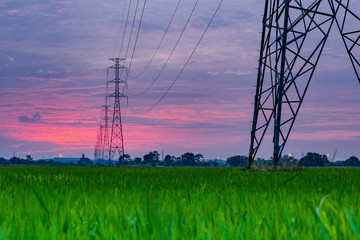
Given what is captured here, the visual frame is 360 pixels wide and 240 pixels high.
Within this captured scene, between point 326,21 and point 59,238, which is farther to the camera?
point 326,21

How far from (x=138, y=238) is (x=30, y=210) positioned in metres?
1.45

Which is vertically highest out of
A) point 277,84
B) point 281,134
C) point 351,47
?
point 351,47

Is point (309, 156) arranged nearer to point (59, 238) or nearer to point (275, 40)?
point (275, 40)

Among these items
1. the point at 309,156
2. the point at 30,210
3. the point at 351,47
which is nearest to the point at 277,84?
the point at 351,47

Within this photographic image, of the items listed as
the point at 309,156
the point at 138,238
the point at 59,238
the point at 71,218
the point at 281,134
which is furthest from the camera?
the point at 309,156

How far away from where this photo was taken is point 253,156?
61.0 feet

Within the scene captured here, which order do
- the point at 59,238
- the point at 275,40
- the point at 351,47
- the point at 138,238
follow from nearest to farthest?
the point at 138,238, the point at 59,238, the point at 351,47, the point at 275,40

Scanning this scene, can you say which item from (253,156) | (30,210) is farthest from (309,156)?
(30,210)

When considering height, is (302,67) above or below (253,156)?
above

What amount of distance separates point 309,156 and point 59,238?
510 ft

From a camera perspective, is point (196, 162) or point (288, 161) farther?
point (196, 162)

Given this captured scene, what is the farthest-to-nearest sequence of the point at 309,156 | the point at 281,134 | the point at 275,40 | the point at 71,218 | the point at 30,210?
1. the point at 309,156
2. the point at 275,40
3. the point at 281,134
4. the point at 30,210
5. the point at 71,218

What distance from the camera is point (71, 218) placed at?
244 centimetres

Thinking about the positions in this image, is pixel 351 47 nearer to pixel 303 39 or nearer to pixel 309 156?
pixel 303 39
